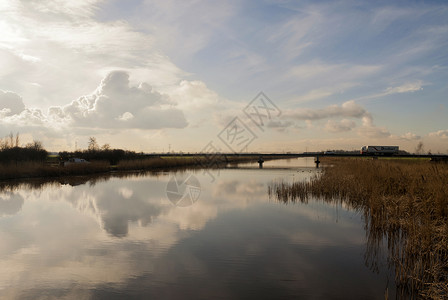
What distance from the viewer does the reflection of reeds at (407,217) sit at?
28.0 ft

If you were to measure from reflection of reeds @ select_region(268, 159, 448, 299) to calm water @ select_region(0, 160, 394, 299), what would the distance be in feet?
2.65

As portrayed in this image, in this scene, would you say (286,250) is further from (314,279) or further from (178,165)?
(178,165)

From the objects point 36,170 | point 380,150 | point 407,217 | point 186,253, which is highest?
point 380,150

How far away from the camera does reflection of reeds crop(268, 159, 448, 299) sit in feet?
28.0

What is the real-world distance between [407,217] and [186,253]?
9.90m

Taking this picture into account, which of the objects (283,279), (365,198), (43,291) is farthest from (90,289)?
(365,198)

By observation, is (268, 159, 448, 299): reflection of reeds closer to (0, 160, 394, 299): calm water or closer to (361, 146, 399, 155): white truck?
(0, 160, 394, 299): calm water

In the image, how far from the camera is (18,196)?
85.7ft

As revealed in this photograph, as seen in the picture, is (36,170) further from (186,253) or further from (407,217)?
(407,217)

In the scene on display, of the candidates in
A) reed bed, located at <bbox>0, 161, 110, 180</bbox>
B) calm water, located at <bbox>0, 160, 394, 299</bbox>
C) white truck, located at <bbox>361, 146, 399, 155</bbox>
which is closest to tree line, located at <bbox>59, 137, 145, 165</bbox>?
reed bed, located at <bbox>0, 161, 110, 180</bbox>

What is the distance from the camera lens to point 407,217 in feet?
44.7

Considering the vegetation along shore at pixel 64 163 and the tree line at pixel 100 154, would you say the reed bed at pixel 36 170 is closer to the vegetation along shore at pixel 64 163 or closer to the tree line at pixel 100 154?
the vegetation along shore at pixel 64 163

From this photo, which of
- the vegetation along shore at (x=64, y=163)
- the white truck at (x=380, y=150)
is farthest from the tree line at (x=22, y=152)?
the white truck at (x=380, y=150)

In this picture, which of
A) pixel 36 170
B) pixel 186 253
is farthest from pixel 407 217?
pixel 36 170
